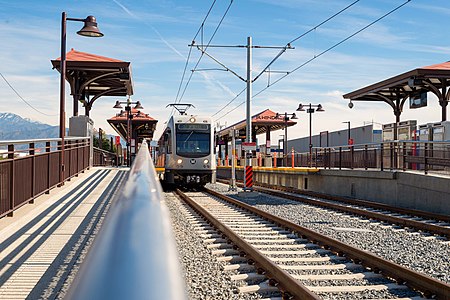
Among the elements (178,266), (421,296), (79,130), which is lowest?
(421,296)

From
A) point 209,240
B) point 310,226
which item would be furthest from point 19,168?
point 310,226

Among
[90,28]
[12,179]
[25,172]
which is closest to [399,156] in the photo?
[90,28]

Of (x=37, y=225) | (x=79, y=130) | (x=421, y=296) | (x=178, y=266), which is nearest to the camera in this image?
(x=178, y=266)

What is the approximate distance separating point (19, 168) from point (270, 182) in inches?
994

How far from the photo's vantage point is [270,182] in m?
34.8

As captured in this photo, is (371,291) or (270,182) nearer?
(371,291)

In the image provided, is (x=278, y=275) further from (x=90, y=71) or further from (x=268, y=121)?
(x=268, y=121)

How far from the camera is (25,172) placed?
11.1m

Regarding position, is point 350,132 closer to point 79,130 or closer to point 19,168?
point 79,130

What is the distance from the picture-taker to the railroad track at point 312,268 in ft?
21.0

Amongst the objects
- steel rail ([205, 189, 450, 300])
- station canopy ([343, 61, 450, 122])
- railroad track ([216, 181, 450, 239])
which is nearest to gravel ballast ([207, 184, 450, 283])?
railroad track ([216, 181, 450, 239])

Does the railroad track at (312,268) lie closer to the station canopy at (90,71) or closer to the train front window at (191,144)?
the train front window at (191,144)

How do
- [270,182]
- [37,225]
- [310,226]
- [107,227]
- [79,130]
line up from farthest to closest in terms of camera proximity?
[270,182]
[79,130]
[310,226]
[37,225]
[107,227]

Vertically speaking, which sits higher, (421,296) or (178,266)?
(178,266)
